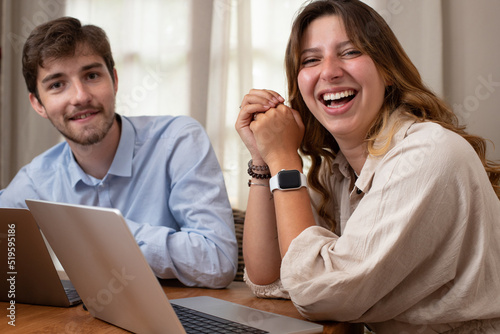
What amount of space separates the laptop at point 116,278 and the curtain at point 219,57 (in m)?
1.26

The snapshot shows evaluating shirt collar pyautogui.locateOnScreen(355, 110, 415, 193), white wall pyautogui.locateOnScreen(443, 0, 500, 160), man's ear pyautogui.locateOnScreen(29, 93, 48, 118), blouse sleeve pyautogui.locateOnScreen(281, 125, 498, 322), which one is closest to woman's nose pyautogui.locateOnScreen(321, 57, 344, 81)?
shirt collar pyautogui.locateOnScreen(355, 110, 415, 193)

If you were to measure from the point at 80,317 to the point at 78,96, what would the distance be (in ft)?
2.77

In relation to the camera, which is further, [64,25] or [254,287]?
[64,25]

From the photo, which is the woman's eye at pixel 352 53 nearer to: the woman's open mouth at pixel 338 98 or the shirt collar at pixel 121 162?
the woman's open mouth at pixel 338 98

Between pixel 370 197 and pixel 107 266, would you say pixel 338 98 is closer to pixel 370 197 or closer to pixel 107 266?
pixel 370 197

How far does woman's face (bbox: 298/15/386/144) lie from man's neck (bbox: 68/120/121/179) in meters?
0.75

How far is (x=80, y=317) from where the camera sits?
3.29ft

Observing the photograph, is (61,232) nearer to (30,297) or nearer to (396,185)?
(30,297)

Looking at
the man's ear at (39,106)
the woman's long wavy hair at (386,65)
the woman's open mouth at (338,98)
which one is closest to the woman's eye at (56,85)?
the man's ear at (39,106)

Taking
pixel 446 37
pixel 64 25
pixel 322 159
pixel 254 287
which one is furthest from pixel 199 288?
pixel 446 37

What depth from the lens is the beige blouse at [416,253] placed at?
94 cm

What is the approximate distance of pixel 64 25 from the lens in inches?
66.0

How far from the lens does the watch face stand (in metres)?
1.18

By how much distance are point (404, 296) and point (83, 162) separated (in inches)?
45.0
